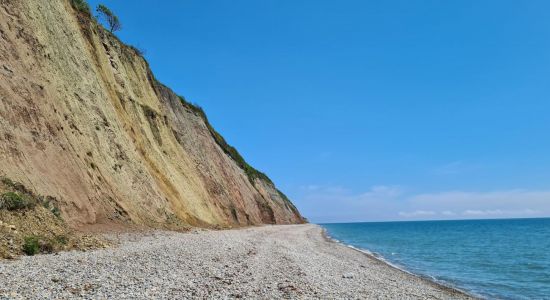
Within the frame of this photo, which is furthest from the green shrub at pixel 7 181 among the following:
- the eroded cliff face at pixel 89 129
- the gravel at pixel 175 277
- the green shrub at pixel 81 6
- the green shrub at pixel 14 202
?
the green shrub at pixel 81 6

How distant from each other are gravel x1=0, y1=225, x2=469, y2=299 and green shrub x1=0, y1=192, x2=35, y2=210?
2.86 m

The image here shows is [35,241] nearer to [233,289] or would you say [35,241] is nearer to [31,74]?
[233,289]

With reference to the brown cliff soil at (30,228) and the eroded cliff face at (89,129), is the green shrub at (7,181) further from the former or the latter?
the eroded cliff face at (89,129)

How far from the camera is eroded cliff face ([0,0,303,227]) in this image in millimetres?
20109

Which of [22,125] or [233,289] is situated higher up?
[22,125]

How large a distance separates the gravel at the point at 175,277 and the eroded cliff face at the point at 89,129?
4717 millimetres

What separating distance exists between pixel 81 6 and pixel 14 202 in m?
25.1

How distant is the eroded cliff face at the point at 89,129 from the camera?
20.1 meters

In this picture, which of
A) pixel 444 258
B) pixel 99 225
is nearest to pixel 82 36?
pixel 99 225

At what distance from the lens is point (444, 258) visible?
3647cm

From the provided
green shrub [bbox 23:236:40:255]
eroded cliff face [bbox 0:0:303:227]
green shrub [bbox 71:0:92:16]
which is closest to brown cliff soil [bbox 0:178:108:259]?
green shrub [bbox 23:236:40:255]

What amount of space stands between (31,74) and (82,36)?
1104 centimetres

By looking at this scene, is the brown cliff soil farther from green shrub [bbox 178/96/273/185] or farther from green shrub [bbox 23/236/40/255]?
green shrub [bbox 178/96/273/185]

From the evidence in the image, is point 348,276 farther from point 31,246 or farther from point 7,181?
point 7,181
